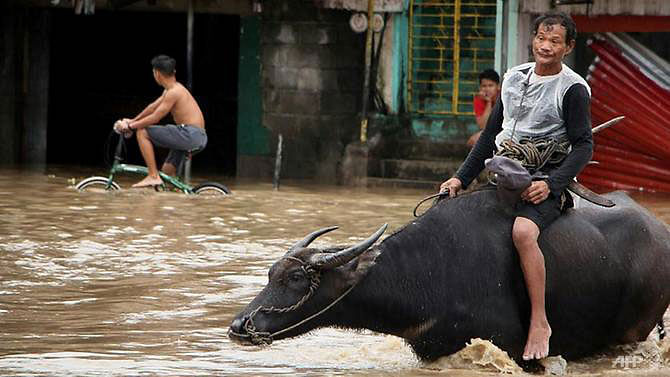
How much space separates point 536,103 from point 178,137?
816 centimetres

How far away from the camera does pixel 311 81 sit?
17.5 metres

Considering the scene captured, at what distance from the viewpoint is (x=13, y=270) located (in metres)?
9.66

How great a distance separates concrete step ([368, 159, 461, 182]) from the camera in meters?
16.4

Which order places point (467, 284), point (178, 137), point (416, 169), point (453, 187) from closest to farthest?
1. point (467, 284)
2. point (453, 187)
3. point (178, 137)
4. point (416, 169)

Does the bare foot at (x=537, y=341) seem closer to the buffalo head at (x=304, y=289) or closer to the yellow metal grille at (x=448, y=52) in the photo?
the buffalo head at (x=304, y=289)

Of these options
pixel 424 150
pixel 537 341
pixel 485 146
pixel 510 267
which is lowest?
pixel 537 341

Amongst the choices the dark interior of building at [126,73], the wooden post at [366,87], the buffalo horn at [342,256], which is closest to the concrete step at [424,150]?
the wooden post at [366,87]

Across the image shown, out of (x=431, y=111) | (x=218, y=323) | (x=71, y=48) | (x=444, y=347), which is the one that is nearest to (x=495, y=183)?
(x=444, y=347)

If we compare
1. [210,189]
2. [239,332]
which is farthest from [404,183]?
[239,332]

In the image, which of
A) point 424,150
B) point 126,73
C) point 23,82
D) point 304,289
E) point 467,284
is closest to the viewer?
point 304,289

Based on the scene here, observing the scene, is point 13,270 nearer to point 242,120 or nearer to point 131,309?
point 131,309

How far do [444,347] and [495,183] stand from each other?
2.84ft

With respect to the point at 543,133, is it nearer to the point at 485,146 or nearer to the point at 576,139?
the point at 576,139

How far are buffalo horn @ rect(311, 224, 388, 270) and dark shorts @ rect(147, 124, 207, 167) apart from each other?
8.17 meters
